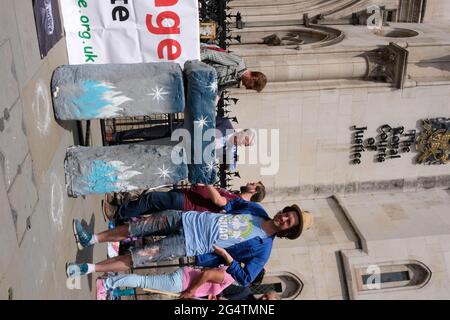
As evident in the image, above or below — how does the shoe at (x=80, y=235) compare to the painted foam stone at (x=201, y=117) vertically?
below

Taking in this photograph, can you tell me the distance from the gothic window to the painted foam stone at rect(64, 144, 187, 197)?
5390 millimetres

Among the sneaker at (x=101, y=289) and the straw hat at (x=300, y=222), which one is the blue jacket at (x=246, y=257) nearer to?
the straw hat at (x=300, y=222)

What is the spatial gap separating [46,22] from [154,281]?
309 centimetres

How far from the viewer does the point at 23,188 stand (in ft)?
14.3

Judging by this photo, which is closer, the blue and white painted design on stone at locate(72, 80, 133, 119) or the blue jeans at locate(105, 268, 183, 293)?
the blue and white painted design on stone at locate(72, 80, 133, 119)

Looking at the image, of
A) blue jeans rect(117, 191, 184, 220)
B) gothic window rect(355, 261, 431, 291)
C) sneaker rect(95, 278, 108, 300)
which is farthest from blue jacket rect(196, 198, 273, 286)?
gothic window rect(355, 261, 431, 291)

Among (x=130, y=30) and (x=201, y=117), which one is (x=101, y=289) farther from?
(x=130, y=30)

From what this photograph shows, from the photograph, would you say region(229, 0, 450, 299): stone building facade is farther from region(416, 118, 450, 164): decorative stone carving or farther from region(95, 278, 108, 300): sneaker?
region(95, 278, 108, 300): sneaker

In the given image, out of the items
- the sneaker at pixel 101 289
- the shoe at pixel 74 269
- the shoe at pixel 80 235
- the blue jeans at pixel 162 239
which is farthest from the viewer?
the sneaker at pixel 101 289

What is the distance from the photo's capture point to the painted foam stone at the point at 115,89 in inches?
205

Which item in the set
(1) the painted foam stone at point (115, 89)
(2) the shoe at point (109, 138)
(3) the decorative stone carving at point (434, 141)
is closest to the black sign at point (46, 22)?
(1) the painted foam stone at point (115, 89)

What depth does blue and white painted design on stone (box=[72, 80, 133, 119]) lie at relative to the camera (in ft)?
17.1

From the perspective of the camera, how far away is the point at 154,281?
5996mm

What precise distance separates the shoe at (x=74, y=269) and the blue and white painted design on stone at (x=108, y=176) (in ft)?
2.70
